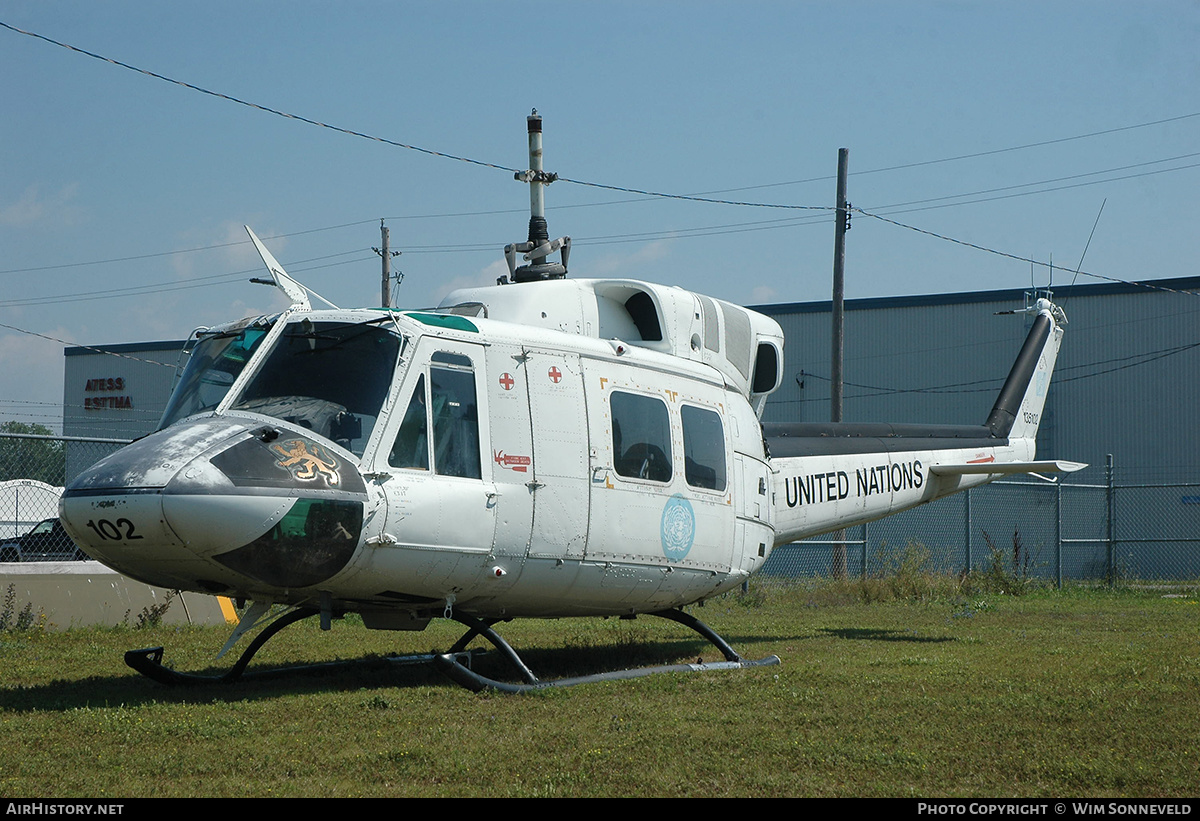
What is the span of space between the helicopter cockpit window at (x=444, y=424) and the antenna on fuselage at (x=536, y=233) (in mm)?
2252

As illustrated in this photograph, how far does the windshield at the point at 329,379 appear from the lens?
7.53 metres

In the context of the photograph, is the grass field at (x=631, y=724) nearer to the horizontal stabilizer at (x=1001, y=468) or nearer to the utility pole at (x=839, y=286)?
the horizontal stabilizer at (x=1001, y=468)

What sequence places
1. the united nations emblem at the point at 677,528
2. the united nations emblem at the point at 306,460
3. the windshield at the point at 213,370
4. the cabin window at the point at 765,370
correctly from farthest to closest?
the cabin window at the point at 765,370 < the united nations emblem at the point at 677,528 < the windshield at the point at 213,370 < the united nations emblem at the point at 306,460

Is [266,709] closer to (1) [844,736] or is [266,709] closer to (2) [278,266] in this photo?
(2) [278,266]

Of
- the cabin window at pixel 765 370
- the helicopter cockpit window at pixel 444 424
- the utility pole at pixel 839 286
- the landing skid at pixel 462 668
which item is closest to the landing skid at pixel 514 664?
the landing skid at pixel 462 668

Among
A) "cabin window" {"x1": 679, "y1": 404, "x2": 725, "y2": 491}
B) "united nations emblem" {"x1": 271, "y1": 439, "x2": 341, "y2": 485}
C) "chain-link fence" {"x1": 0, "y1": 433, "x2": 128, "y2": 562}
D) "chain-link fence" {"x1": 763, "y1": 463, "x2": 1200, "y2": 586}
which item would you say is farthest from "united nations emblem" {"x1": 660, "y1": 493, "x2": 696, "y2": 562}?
"chain-link fence" {"x1": 763, "y1": 463, "x2": 1200, "y2": 586}

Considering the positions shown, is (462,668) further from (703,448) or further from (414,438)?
(703,448)

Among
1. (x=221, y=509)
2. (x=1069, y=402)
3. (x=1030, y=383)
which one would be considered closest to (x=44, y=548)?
(x=221, y=509)

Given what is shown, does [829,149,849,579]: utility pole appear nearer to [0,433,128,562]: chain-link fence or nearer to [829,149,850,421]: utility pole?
[829,149,850,421]: utility pole

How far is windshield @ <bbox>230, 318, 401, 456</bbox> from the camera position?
24.7 feet

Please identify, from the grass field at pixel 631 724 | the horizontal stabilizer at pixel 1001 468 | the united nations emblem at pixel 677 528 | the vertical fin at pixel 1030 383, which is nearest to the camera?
the grass field at pixel 631 724

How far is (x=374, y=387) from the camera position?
769cm

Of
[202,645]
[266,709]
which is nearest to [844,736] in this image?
[266,709]

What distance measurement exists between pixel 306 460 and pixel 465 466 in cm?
122
